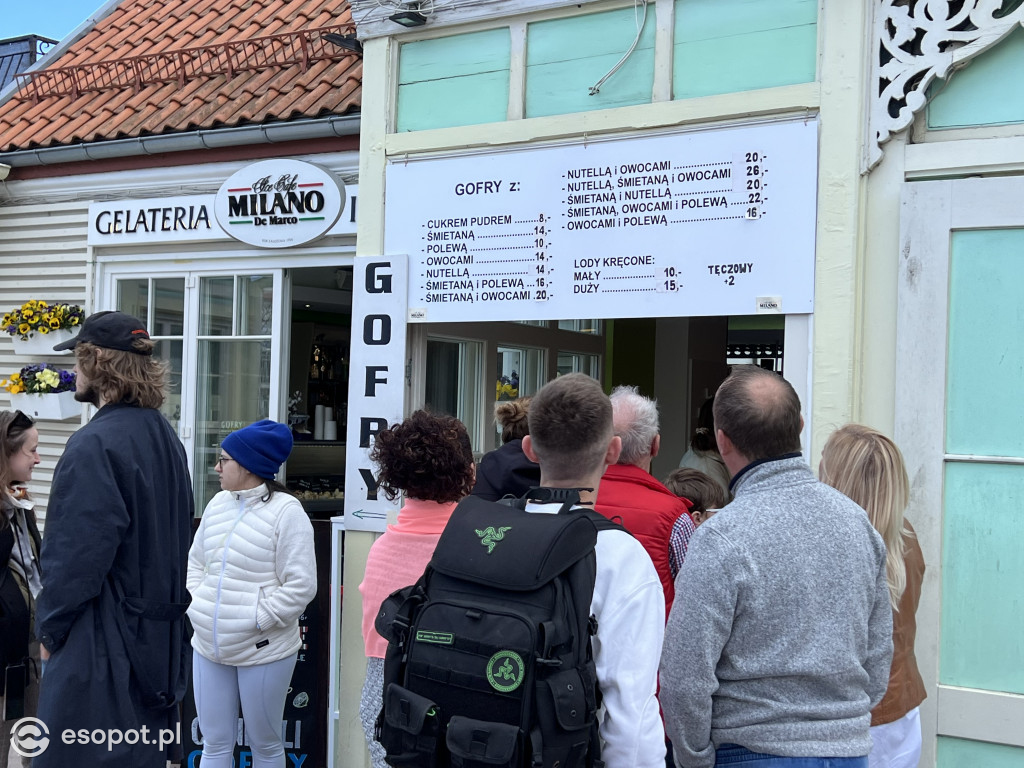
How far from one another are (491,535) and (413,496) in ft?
3.56

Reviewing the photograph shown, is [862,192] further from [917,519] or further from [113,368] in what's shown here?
[113,368]

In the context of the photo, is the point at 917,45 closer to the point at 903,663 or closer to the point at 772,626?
the point at 903,663

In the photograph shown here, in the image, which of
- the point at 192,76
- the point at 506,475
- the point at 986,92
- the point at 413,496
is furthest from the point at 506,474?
the point at 192,76

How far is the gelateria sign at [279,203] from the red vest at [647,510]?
11.3 ft

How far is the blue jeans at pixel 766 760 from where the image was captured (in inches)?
96.4

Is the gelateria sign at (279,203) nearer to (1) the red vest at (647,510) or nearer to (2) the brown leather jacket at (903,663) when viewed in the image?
(1) the red vest at (647,510)

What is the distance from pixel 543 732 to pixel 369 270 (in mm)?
3546

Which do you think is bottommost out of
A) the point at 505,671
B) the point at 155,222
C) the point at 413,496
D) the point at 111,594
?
the point at 111,594

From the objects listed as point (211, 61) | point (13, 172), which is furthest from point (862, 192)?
point (13, 172)

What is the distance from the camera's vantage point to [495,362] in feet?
20.6

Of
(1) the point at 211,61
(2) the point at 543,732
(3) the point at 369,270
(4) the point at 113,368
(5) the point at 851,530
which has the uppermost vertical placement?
(1) the point at 211,61

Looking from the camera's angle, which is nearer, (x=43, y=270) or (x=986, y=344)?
(x=986, y=344)

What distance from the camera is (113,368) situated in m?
3.74

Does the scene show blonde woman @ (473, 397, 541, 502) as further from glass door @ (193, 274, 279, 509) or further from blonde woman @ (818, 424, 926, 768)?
glass door @ (193, 274, 279, 509)
